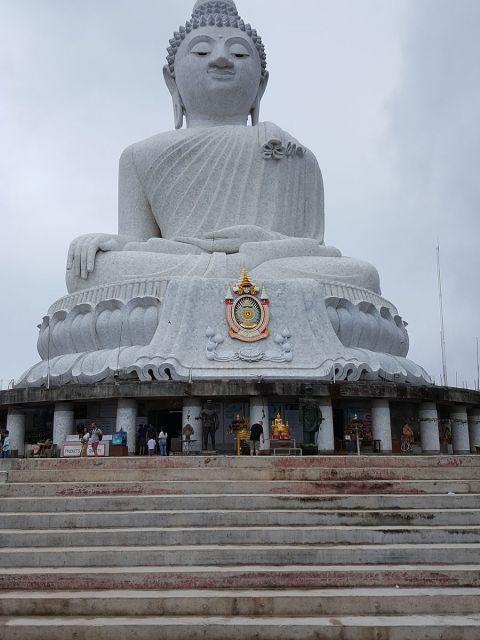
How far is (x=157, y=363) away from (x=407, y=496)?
27.2 ft

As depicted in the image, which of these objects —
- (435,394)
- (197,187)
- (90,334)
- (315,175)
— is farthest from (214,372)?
(315,175)

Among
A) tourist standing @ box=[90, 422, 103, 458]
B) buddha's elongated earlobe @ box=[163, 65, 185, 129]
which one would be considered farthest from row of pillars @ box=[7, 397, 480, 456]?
buddha's elongated earlobe @ box=[163, 65, 185, 129]

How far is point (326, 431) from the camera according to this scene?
47.2 ft

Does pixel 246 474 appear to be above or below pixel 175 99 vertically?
below

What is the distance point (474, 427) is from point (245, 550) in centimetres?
1373

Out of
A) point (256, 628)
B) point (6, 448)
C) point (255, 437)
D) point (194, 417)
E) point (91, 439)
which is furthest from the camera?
point (6, 448)

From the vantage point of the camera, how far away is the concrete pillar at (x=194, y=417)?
46.4ft

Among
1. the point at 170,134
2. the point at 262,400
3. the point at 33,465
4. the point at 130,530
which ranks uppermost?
the point at 170,134

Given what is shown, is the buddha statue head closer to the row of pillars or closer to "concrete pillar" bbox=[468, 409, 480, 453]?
the row of pillars

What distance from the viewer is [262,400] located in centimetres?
1442

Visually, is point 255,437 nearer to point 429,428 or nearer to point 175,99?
point 429,428

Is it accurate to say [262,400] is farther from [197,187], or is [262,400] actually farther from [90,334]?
[197,187]

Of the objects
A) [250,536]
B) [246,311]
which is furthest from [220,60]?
[250,536]

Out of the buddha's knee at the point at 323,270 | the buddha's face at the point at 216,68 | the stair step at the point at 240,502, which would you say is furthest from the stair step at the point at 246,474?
the buddha's face at the point at 216,68
